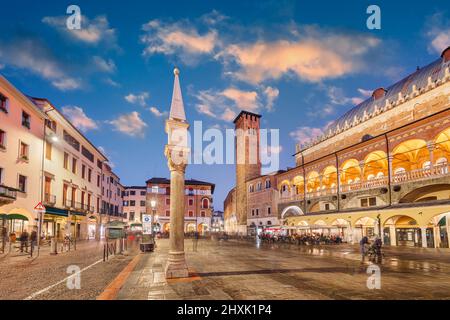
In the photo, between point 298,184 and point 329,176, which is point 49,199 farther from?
point 329,176

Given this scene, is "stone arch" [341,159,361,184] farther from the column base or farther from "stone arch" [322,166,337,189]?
the column base

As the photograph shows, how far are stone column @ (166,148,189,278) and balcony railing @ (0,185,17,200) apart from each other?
15782mm

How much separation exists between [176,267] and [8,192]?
17236 millimetres

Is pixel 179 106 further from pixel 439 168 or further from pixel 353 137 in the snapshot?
pixel 353 137

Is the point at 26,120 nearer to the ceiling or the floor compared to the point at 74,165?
nearer to the ceiling

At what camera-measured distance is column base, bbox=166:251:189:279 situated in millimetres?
9531

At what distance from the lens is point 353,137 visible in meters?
38.8

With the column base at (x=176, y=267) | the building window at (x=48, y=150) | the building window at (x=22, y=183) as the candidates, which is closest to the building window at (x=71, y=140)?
the building window at (x=48, y=150)

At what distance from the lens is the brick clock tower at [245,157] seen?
5722cm

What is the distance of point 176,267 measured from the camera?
378 inches

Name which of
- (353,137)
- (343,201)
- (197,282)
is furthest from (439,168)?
(197,282)

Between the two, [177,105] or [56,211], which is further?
[56,211]

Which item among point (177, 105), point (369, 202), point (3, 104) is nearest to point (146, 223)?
point (3, 104)
